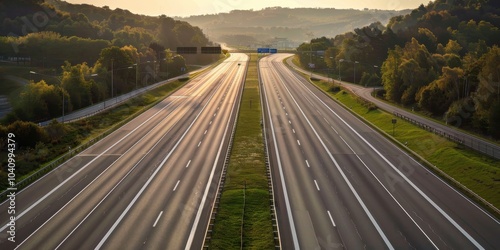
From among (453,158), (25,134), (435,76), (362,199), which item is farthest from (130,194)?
(435,76)

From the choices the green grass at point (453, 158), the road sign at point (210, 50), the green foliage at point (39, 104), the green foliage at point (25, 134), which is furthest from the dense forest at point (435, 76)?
A: the green foliage at point (39, 104)

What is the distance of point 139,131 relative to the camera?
270 ft

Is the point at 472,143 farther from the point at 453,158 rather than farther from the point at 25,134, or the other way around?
the point at 25,134

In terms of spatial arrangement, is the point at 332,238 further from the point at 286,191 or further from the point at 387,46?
the point at 387,46

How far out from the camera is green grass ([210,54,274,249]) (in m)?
38.2

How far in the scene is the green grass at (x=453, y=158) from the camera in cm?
5091

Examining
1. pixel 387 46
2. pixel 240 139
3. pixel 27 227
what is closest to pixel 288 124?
pixel 240 139

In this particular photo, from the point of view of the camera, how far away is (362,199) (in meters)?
48.2

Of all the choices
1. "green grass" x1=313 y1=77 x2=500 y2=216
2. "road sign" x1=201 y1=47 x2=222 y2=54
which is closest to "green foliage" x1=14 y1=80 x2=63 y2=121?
"green grass" x1=313 y1=77 x2=500 y2=216

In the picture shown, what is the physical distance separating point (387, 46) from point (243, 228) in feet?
518

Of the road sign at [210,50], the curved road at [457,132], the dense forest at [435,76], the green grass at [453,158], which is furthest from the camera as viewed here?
the road sign at [210,50]

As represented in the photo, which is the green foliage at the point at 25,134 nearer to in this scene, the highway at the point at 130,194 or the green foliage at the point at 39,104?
the highway at the point at 130,194

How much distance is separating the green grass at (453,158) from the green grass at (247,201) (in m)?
21.4

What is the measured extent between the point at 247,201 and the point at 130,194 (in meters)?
12.0
